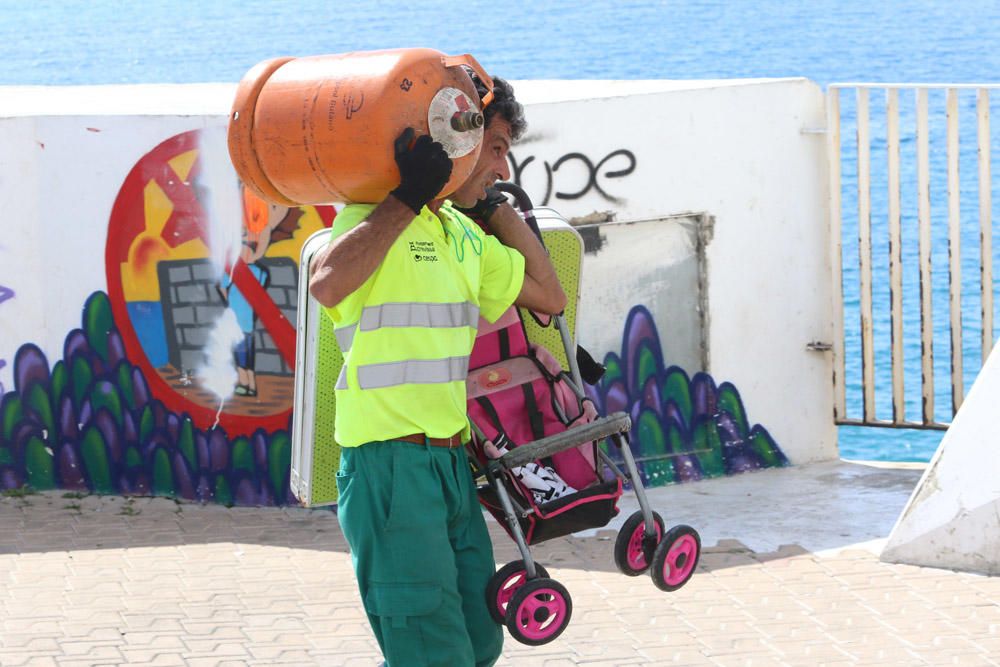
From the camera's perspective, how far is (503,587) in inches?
182

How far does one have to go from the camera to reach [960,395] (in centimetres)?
927

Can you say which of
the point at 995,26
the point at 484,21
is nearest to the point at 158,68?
the point at 484,21

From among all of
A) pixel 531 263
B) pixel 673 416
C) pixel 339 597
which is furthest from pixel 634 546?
pixel 673 416

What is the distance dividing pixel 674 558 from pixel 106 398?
16.2 feet

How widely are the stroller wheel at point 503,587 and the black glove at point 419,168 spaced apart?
45.2 inches

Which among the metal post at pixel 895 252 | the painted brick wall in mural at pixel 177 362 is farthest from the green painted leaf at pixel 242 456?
the metal post at pixel 895 252

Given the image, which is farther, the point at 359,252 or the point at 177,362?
the point at 177,362

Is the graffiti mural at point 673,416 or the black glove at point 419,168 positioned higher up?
the black glove at point 419,168

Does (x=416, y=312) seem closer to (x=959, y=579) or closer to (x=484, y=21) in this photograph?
(x=959, y=579)

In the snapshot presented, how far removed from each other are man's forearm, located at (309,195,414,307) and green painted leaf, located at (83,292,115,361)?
15.4 feet

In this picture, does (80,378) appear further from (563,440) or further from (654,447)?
(563,440)

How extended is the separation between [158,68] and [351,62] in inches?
1802

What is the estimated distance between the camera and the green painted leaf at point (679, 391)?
30.6 feet

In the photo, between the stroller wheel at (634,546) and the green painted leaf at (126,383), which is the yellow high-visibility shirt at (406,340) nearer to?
the stroller wheel at (634,546)
